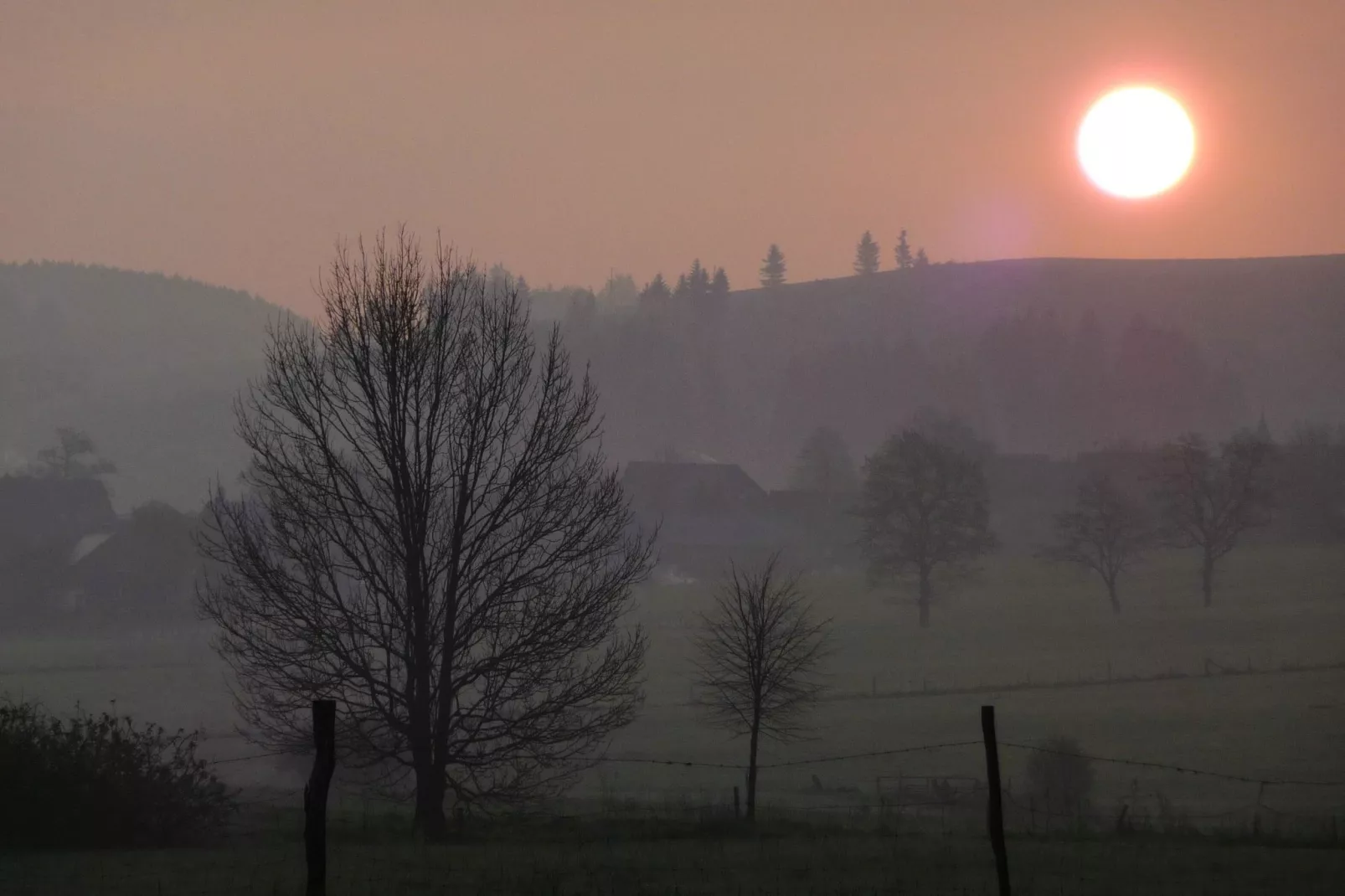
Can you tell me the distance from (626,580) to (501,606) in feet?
7.07

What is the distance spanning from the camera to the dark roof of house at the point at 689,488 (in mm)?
105000

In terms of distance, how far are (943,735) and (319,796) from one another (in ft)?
121

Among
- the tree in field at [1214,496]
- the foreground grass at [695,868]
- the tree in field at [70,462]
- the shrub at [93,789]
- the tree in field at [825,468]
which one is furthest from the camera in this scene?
the tree in field at [825,468]

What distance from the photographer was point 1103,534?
250 feet

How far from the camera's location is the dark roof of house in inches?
4134

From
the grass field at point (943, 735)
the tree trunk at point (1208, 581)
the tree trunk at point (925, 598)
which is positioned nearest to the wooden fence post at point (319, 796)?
the grass field at point (943, 735)

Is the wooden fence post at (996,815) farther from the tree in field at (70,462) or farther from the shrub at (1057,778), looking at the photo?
the tree in field at (70,462)

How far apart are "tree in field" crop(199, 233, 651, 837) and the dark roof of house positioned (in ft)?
270

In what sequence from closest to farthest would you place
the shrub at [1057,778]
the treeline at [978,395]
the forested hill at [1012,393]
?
1. the shrub at [1057,778]
2. the treeline at [978,395]
3. the forested hill at [1012,393]

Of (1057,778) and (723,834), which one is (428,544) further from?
(1057,778)

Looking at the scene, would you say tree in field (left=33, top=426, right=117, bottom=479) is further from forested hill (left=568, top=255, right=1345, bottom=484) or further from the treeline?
forested hill (left=568, top=255, right=1345, bottom=484)

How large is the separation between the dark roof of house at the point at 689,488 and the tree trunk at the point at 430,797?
82.8 m

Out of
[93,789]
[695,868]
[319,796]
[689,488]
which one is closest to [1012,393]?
[689,488]

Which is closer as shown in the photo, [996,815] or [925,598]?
[996,815]
